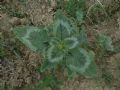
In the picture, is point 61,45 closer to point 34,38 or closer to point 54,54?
point 54,54

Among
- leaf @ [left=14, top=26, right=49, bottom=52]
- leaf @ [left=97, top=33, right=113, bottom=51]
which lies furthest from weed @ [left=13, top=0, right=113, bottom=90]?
leaf @ [left=97, top=33, right=113, bottom=51]

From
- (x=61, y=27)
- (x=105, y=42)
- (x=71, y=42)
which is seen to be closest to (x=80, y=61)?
(x=71, y=42)

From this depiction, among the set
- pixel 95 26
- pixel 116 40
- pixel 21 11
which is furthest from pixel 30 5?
pixel 116 40

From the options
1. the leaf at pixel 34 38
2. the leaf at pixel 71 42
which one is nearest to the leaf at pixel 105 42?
the leaf at pixel 71 42

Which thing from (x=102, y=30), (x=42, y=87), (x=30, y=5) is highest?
(x=30, y=5)

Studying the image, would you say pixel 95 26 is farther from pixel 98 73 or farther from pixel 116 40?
pixel 98 73

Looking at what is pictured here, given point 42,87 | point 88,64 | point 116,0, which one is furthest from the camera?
point 116,0

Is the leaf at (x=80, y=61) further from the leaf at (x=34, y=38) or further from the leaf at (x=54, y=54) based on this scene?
the leaf at (x=34, y=38)
